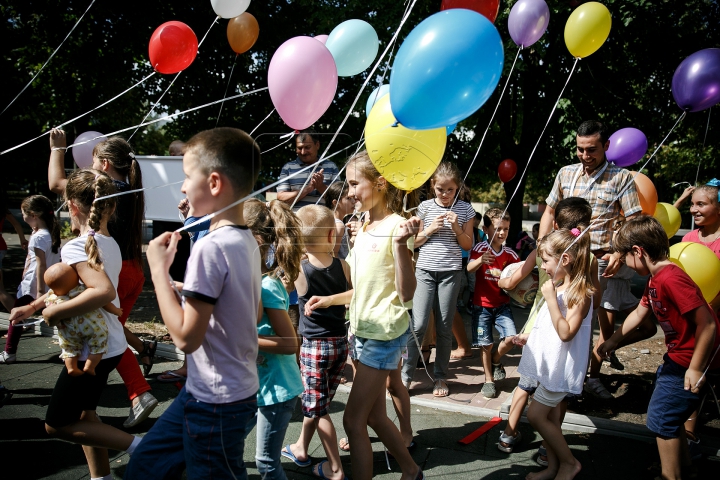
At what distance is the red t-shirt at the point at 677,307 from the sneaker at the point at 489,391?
5.28 feet

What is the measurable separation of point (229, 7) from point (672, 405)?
477 cm

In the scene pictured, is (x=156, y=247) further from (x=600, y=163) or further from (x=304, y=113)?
(x=600, y=163)

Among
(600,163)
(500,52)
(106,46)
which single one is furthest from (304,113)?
(106,46)

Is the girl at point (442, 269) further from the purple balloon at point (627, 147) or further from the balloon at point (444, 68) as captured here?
the balloon at point (444, 68)

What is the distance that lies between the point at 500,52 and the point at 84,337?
2.51 meters

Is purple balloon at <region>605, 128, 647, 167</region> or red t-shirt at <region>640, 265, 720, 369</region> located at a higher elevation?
purple balloon at <region>605, 128, 647, 167</region>

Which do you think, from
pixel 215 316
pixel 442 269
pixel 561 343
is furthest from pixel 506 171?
pixel 215 316

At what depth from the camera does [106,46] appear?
8.91 meters

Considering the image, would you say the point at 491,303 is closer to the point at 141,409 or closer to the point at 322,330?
the point at 322,330

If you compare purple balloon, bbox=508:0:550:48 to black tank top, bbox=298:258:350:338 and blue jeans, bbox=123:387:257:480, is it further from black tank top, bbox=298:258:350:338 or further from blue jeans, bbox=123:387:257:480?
blue jeans, bbox=123:387:257:480

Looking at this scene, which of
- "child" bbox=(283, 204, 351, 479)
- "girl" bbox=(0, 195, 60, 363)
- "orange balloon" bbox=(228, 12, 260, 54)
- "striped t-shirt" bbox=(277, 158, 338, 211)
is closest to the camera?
"child" bbox=(283, 204, 351, 479)

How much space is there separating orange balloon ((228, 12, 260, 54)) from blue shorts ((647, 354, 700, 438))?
499 centimetres

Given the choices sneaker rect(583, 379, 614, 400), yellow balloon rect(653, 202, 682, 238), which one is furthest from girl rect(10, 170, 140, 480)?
yellow balloon rect(653, 202, 682, 238)

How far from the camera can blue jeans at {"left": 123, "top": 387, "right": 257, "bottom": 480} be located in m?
1.86
